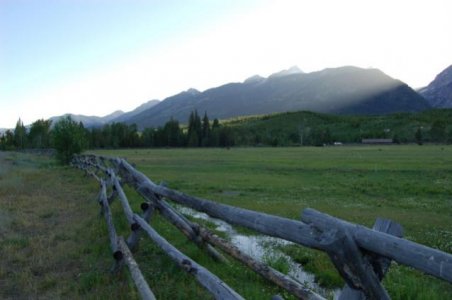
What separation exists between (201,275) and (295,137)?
157 metres

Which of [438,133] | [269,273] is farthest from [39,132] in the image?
[438,133]

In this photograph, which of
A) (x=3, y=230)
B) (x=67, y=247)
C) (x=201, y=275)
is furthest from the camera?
(x=3, y=230)

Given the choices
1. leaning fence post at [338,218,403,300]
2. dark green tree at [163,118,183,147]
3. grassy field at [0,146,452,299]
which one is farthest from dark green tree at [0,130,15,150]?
leaning fence post at [338,218,403,300]

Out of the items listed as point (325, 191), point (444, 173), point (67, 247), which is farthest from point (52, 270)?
point (444, 173)

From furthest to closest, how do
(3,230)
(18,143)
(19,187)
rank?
(18,143)
(19,187)
(3,230)

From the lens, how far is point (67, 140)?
136 feet

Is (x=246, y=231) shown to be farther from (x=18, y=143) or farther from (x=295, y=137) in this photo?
(x=295, y=137)

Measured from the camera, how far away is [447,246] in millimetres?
9828

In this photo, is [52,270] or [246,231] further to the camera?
[246,231]

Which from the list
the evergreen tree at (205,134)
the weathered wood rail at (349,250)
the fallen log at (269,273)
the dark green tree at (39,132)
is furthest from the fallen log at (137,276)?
the evergreen tree at (205,134)

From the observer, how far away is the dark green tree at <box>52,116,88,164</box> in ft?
135

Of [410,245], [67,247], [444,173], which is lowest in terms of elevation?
[444,173]

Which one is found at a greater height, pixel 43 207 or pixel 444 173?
pixel 43 207

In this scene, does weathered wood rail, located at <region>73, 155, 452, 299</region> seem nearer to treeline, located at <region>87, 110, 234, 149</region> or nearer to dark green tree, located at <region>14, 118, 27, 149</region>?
treeline, located at <region>87, 110, 234, 149</region>
